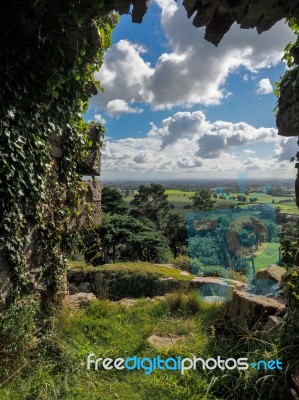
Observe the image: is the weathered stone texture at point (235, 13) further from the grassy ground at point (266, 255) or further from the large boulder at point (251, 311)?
the grassy ground at point (266, 255)

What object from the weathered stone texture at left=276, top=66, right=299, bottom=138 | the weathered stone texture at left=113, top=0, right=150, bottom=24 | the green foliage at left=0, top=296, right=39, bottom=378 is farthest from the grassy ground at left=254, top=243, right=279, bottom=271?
the weathered stone texture at left=113, top=0, right=150, bottom=24

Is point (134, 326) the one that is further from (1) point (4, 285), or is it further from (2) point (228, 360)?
(1) point (4, 285)

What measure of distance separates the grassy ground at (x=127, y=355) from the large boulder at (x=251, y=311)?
27 cm

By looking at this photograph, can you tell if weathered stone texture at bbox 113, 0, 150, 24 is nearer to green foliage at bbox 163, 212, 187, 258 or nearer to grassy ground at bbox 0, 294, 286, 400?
grassy ground at bbox 0, 294, 286, 400

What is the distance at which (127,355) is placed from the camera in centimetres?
424

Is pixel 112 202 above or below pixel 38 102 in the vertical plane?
below

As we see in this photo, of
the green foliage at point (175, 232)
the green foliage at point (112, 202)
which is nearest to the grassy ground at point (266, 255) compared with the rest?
the green foliage at point (112, 202)

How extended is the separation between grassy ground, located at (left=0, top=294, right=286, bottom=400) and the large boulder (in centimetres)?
27

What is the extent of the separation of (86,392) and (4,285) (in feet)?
4.85

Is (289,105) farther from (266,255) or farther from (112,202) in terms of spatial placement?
(112,202)

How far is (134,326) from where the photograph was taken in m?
5.32

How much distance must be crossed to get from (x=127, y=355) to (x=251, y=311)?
188 cm

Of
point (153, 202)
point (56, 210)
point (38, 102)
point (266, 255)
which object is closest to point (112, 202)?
point (153, 202)

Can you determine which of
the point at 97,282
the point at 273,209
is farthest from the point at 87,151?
the point at 97,282
